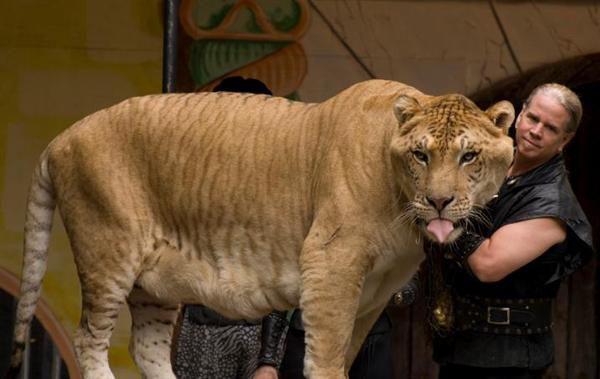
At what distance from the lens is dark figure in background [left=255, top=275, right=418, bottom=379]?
5.26 metres

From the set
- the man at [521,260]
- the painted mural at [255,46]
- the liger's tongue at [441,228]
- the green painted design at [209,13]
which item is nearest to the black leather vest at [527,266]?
the man at [521,260]

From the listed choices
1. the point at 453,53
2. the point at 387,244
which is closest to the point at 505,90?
the point at 453,53

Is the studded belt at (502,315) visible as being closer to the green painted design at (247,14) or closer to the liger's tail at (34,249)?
the liger's tail at (34,249)

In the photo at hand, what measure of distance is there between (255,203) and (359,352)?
2.85 ft

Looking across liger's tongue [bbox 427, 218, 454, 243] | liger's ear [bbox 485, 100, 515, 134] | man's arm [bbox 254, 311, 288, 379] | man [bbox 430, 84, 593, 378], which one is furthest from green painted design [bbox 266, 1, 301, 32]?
liger's tongue [bbox 427, 218, 454, 243]

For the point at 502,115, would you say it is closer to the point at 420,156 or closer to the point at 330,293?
the point at 420,156

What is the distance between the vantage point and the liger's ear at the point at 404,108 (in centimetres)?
435

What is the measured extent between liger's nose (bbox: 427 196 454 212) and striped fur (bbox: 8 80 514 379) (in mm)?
19

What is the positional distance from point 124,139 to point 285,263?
59cm

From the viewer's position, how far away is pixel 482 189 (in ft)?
14.3

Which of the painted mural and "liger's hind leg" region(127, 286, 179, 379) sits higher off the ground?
the painted mural

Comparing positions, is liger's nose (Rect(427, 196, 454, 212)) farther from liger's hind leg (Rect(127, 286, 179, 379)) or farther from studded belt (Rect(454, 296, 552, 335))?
liger's hind leg (Rect(127, 286, 179, 379))

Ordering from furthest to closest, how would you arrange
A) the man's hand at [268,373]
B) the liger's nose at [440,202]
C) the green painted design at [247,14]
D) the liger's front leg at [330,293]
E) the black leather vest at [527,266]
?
the green painted design at [247,14], the man's hand at [268,373], the black leather vest at [527,266], the liger's front leg at [330,293], the liger's nose at [440,202]

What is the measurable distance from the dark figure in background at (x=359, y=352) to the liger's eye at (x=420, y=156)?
1.04m
